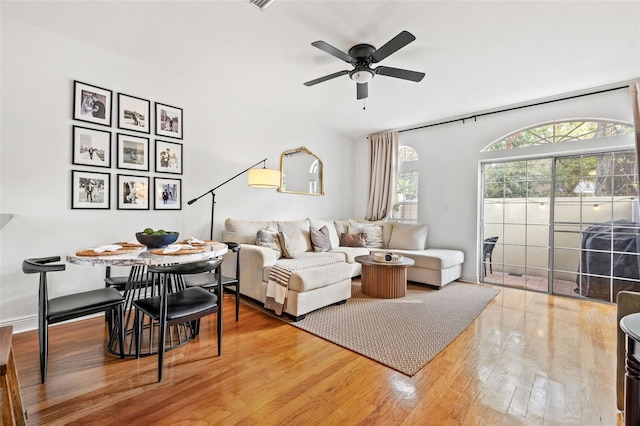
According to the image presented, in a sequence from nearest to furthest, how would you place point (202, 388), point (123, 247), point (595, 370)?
point (202, 388) → point (595, 370) → point (123, 247)

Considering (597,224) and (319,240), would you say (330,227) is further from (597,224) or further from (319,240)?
(597,224)

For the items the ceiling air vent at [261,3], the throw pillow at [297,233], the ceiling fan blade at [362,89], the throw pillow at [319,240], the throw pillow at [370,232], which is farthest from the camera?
the throw pillow at [370,232]

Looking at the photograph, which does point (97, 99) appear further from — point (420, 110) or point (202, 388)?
point (420, 110)

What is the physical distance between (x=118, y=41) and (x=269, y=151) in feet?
7.17

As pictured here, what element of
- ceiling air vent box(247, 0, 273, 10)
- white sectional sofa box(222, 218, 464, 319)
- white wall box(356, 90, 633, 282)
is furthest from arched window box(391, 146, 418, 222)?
ceiling air vent box(247, 0, 273, 10)

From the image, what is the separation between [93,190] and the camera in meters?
2.81

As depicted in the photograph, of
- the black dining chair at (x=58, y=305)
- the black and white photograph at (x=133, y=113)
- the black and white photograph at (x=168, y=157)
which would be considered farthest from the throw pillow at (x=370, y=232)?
the black dining chair at (x=58, y=305)

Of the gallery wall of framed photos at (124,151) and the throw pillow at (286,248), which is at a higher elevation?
the gallery wall of framed photos at (124,151)

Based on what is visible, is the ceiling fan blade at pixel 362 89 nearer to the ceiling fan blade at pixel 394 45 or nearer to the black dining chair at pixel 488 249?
the ceiling fan blade at pixel 394 45

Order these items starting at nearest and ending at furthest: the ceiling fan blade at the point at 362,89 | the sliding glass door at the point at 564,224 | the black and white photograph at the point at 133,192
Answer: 1. the ceiling fan blade at the point at 362,89
2. the black and white photograph at the point at 133,192
3. the sliding glass door at the point at 564,224

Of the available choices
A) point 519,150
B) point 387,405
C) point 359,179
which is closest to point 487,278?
point 519,150

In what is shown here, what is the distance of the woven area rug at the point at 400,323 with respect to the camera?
2.16 meters

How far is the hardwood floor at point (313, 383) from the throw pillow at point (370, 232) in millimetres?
2468

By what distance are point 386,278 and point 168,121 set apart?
10.5 feet
